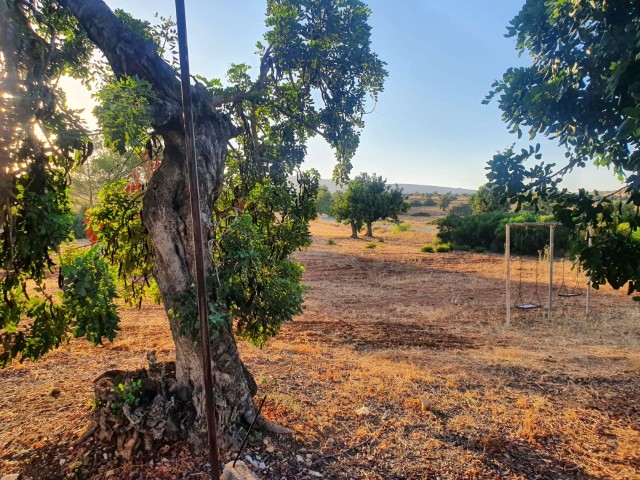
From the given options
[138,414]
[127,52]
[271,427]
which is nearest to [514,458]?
[271,427]

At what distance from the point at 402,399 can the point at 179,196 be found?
4095 mm

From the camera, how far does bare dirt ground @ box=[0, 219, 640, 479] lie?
4.01 m

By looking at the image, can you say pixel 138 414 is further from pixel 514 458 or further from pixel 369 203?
pixel 369 203

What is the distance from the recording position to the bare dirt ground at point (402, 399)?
158 inches

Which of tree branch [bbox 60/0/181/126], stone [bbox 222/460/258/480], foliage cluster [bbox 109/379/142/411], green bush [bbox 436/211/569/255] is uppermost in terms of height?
tree branch [bbox 60/0/181/126]

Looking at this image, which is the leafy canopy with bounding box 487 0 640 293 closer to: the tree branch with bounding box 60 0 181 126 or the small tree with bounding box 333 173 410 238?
the tree branch with bounding box 60 0 181 126

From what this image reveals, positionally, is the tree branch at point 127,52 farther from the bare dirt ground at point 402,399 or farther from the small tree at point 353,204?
the small tree at point 353,204

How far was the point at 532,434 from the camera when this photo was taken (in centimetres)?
468

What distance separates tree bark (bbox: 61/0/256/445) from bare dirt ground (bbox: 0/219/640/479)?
0.56 metres

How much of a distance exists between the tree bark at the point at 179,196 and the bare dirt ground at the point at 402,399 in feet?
1.83

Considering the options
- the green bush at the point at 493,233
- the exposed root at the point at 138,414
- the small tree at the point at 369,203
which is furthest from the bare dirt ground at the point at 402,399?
the small tree at the point at 369,203

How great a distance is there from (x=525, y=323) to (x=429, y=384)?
20.2 ft

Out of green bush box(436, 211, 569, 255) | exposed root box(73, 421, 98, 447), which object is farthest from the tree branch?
green bush box(436, 211, 569, 255)

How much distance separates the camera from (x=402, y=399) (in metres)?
5.59
